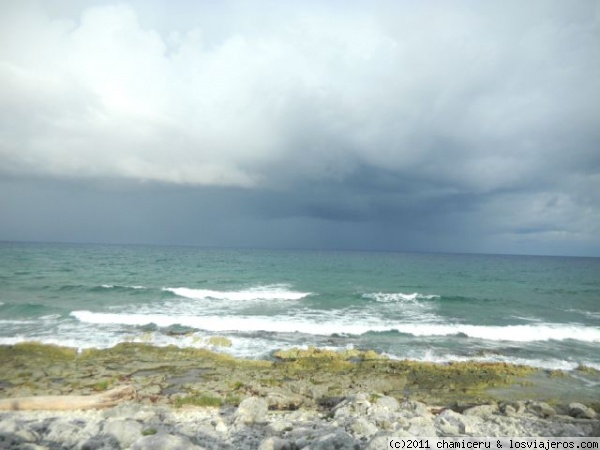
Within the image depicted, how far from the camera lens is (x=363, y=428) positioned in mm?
7910

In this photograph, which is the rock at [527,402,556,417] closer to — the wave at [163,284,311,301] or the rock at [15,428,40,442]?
the rock at [15,428,40,442]

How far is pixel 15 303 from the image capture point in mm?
26047

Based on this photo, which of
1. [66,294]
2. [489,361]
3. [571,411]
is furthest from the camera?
[66,294]

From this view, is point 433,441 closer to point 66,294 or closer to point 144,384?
point 144,384

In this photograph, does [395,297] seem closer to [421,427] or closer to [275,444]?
[421,427]

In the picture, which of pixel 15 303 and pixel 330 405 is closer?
pixel 330 405

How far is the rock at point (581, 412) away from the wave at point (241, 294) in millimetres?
25364

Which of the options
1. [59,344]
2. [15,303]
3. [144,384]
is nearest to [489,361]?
[144,384]

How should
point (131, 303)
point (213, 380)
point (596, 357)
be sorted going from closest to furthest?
1. point (213, 380)
2. point (596, 357)
3. point (131, 303)

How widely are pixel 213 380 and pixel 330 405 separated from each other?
15.4ft

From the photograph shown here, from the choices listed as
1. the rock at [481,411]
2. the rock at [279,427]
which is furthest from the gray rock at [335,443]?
the rock at [481,411]

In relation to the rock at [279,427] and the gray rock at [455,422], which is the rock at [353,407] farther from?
the gray rock at [455,422]

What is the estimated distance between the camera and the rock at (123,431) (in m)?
7.33

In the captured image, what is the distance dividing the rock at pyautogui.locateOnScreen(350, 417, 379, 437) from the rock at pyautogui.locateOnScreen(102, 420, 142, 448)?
4.95 metres
